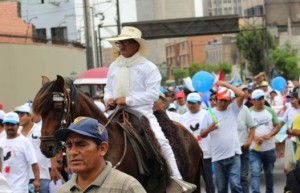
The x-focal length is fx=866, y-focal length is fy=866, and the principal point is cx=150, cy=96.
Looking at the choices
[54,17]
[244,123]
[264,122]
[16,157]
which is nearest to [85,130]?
[16,157]

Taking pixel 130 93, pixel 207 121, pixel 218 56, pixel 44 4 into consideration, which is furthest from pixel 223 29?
pixel 218 56

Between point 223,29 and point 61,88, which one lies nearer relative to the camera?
point 61,88

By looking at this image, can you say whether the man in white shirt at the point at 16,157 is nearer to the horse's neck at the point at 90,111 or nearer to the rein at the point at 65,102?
the horse's neck at the point at 90,111

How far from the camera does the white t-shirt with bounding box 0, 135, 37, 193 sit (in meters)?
12.2

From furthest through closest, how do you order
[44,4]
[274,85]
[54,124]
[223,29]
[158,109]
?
1. [44,4]
2. [223,29]
3. [274,85]
4. [158,109]
5. [54,124]

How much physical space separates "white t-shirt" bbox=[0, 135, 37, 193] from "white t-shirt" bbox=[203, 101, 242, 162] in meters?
3.10

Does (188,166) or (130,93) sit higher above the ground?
(130,93)

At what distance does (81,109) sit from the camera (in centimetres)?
941

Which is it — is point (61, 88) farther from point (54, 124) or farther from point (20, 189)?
point (20, 189)

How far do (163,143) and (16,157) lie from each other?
301 centimetres

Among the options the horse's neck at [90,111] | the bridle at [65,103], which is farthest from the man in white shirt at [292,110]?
the bridle at [65,103]

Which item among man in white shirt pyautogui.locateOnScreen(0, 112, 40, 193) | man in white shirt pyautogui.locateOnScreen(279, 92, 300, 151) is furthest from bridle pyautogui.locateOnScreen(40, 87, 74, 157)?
man in white shirt pyautogui.locateOnScreen(279, 92, 300, 151)

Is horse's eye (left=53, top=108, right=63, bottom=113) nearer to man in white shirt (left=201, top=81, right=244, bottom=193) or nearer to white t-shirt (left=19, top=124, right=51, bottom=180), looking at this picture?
white t-shirt (left=19, top=124, right=51, bottom=180)

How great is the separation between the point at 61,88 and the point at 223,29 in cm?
4686
